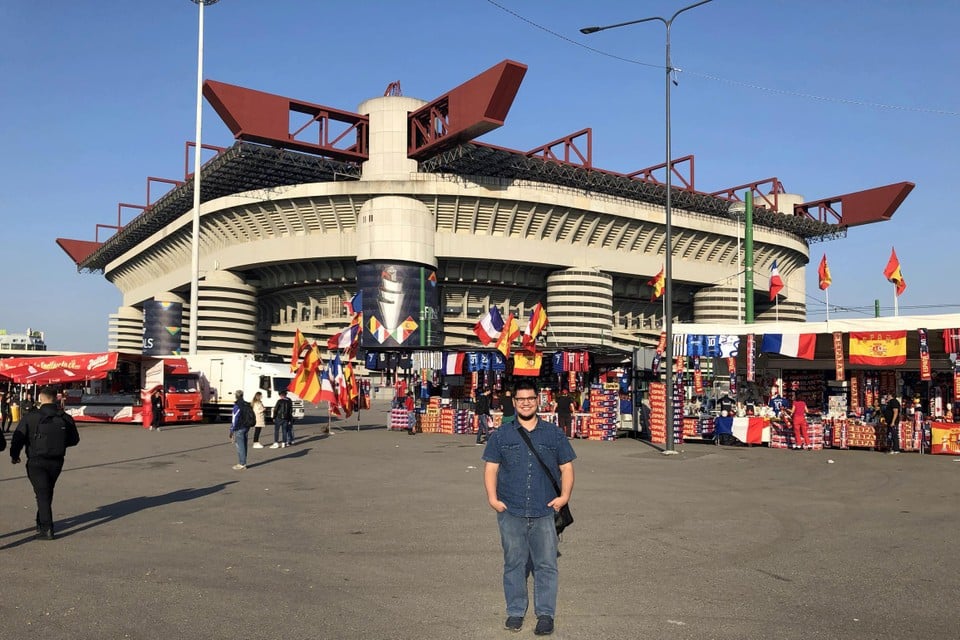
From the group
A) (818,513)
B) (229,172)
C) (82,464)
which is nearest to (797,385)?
(818,513)

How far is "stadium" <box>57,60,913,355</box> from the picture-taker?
172 feet

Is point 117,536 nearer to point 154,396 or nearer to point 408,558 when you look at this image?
point 408,558

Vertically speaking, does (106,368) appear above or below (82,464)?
above

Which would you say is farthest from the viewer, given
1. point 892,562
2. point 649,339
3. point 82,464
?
point 649,339

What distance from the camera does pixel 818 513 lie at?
11.6 meters

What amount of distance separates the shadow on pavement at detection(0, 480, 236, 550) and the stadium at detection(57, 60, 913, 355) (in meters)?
32.0

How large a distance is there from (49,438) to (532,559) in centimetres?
654

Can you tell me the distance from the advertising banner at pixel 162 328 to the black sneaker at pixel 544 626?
6937 centimetres

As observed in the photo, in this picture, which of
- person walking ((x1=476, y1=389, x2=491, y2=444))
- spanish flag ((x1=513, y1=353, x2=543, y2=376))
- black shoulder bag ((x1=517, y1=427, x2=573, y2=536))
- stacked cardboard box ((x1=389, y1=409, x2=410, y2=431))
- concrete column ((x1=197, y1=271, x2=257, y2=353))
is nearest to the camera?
black shoulder bag ((x1=517, y1=427, x2=573, y2=536))

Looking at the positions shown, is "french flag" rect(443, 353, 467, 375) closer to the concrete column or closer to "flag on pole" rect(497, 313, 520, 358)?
"flag on pole" rect(497, 313, 520, 358)

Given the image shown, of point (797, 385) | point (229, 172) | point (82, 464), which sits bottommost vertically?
point (82, 464)

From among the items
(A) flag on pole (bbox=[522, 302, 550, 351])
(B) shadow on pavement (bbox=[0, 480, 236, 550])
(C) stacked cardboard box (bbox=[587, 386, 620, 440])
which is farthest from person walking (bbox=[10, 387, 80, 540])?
(A) flag on pole (bbox=[522, 302, 550, 351])

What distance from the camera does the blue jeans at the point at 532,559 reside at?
5738 mm

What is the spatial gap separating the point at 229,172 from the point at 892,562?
52.8 metres
